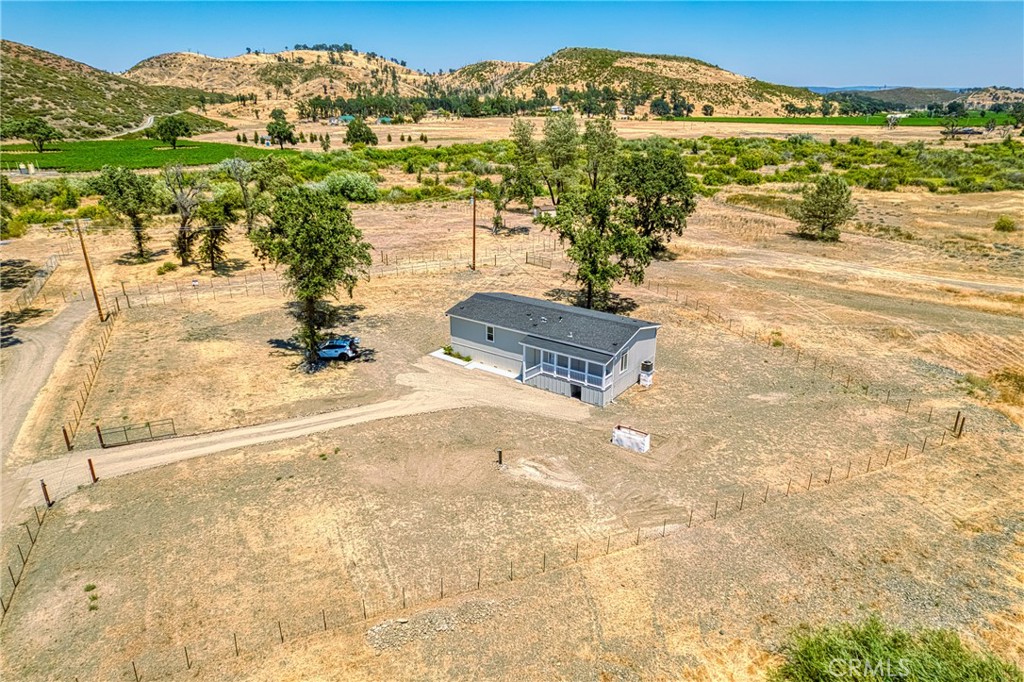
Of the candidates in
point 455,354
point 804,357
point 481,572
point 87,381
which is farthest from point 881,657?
point 87,381

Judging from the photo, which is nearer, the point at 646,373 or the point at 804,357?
the point at 646,373

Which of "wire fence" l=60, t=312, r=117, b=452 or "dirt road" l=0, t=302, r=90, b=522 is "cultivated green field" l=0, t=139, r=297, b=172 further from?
"wire fence" l=60, t=312, r=117, b=452

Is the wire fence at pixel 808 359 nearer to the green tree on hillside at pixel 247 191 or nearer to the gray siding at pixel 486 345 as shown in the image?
Answer: the gray siding at pixel 486 345

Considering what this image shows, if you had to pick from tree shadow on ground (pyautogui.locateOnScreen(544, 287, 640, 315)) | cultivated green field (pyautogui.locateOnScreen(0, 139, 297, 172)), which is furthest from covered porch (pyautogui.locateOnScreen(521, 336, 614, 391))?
cultivated green field (pyautogui.locateOnScreen(0, 139, 297, 172))

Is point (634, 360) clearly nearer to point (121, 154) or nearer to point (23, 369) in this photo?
point (23, 369)

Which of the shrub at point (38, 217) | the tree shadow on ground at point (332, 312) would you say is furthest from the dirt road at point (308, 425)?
the shrub at point (38, 217)

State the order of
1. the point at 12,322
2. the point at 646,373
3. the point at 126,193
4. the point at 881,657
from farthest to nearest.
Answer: the point at 126,193 < the point at 12,322 < the point at 646,373 < the point at 881,657
